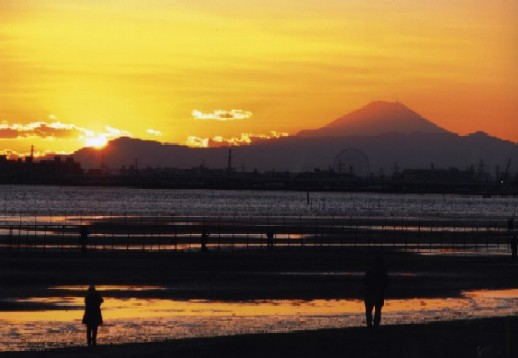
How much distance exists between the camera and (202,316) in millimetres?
33438

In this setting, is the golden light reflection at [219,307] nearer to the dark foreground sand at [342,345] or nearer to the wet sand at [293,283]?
the wet sand at [293,283]

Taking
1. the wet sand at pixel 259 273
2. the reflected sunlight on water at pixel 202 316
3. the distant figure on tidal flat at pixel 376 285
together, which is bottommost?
the reflected sunlight on water at pixel 202 316

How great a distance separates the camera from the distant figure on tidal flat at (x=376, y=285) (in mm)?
28141

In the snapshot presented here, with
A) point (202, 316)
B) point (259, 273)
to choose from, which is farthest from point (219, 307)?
point (259, 273)

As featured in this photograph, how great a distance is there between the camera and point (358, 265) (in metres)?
54.8

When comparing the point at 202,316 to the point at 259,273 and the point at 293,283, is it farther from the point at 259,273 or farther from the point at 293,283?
the point at 259,273

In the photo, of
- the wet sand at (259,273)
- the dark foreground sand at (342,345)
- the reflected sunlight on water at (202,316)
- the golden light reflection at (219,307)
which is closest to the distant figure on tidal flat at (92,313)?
the dark foreground sand at (342,345)

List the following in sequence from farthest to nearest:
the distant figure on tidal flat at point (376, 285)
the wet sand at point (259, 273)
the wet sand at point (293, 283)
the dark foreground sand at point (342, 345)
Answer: the wet sand at point (259, 273), the distant figure on tidal flat at point (376, 285), the wet sand at point (293, 283), the dark foreground sand at point (342, 345)

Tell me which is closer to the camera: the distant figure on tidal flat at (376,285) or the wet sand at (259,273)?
the distant figure on tidal flat at (376,285)

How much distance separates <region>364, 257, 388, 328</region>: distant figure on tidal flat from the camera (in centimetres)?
2814

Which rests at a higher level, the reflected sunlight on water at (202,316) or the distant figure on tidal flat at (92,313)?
the distant figure on tidal flat at (92,313)

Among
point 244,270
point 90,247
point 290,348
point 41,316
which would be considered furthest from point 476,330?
point 90,247

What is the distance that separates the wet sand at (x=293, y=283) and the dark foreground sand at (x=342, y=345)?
0.9 inches

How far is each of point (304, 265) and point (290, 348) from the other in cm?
2846
